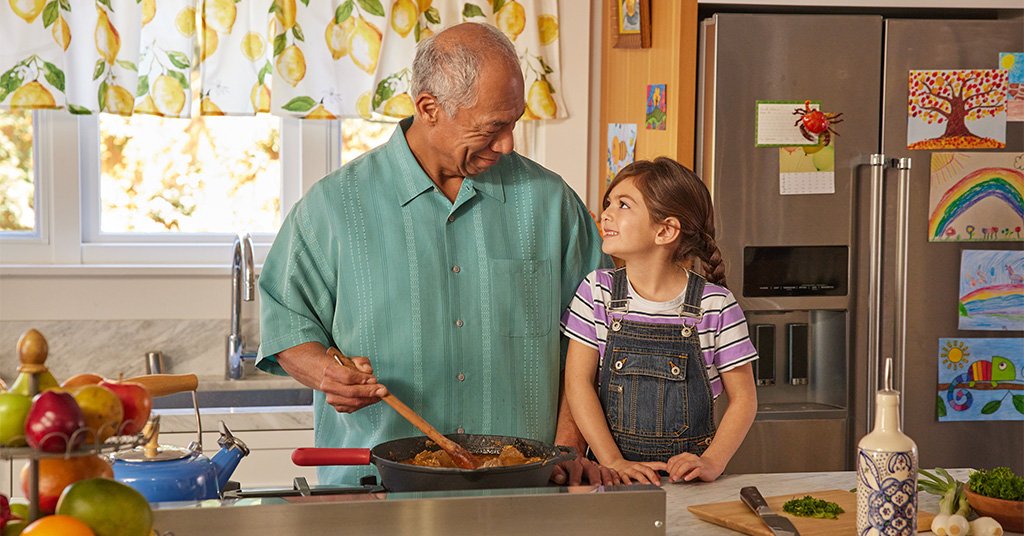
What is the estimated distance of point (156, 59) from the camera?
105 inches

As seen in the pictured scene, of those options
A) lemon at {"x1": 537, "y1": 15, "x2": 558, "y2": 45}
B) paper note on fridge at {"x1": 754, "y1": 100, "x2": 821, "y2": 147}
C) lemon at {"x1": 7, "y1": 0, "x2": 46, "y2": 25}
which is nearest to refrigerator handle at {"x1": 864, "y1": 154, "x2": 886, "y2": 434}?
paper note on fridge at {"x1": 754, "y1": 100, "x2": 821, "y2": 147}

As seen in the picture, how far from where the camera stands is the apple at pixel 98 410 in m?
0.70

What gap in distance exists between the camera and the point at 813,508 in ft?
3.81

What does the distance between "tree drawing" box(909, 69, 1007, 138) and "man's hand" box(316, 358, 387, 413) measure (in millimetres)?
1840

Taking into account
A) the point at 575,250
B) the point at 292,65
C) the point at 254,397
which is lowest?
the point at 254,397

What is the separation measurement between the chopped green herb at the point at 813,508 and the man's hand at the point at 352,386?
57 centimetres

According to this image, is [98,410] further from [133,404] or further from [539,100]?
[539,100]

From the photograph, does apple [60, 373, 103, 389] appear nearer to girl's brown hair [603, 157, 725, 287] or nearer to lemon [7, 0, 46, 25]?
girl's brown hair [603, 157, 725, 287]

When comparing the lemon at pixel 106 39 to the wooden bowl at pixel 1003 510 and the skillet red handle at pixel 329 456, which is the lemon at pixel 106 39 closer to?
the skillet red handle at pixel 329 456

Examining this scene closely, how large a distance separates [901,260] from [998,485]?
1.51m

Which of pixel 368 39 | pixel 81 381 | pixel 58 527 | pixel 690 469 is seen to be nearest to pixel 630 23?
pixel 368 39

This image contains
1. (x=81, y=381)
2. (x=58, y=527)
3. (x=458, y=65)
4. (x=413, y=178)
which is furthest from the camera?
(x=413, y=178)

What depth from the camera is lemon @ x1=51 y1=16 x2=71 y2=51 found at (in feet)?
8.50

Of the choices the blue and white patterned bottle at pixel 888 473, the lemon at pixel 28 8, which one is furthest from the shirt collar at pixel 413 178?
the lemon at pixel 28 8
